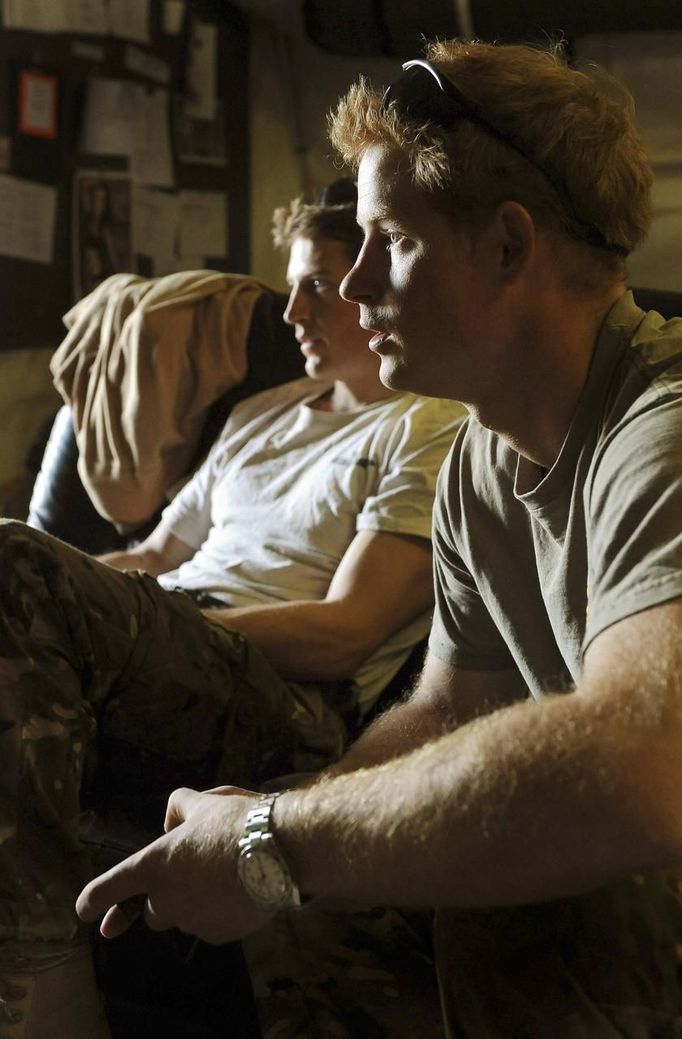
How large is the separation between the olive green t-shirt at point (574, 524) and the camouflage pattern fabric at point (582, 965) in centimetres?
19

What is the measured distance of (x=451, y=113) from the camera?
3.49 feet

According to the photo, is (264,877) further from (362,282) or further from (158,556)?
(158,556)

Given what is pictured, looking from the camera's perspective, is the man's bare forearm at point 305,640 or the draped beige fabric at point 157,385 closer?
the man's bare forearm at point 305,640

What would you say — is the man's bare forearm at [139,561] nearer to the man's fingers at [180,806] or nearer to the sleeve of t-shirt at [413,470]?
the sleeve of t-shirt at [413,470]

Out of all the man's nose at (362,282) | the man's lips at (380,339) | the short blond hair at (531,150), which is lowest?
the man's lips at (380,339)

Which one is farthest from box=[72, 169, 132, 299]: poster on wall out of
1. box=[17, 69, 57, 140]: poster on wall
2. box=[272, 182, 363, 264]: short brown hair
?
box=[272, 182, 363, 264]: short brown hair

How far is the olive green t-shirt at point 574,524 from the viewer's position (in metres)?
0.81

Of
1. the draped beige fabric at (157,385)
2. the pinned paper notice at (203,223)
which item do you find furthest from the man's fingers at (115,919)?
the pinned paper notice at (203,223)

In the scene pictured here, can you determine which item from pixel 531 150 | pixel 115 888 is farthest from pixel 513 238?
pixel 115 888

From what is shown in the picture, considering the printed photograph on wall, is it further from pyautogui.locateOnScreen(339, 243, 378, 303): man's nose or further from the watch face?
the watch face

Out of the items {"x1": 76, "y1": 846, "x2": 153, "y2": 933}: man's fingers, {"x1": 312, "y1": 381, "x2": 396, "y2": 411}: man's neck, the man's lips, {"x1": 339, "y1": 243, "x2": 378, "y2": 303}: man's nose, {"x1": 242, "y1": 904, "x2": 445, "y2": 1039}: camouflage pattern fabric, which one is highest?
{"x1": 339, "y1": 243, "x2": 378, "y2": 303}: man's nose

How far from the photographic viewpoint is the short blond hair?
3.46ft

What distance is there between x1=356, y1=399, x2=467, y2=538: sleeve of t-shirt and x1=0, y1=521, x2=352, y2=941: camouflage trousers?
0.88 feet

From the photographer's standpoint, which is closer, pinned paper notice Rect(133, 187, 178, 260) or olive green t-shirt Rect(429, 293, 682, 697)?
olive green t-shirt Rect(429, 293, 682, 697)
